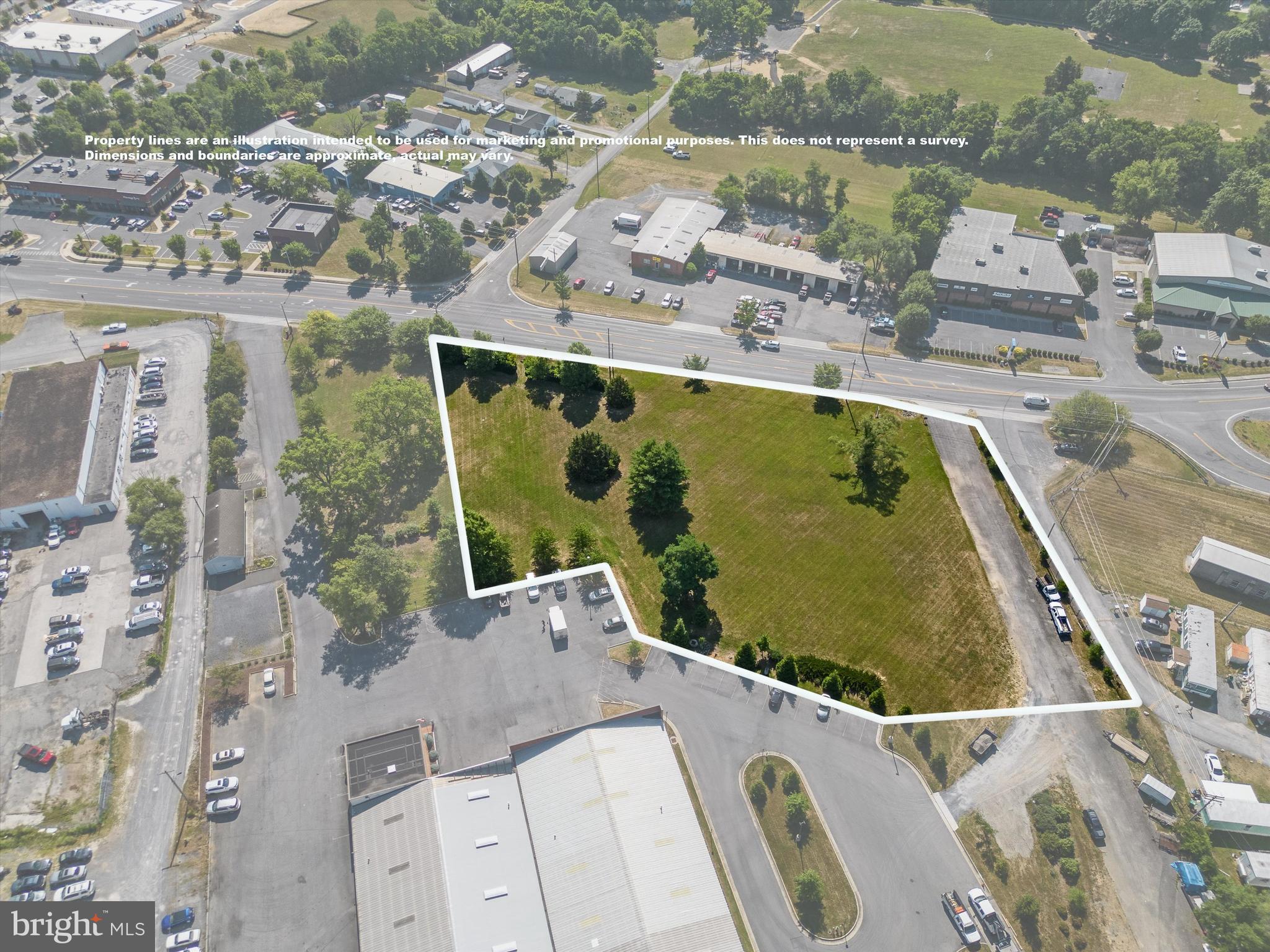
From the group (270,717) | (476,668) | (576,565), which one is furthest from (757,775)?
(270,717)

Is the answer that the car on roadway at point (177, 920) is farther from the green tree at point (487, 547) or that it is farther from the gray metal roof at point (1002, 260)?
the gray metal roof at point (1002, 260)

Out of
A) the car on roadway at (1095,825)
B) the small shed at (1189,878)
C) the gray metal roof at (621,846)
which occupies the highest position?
the gray metal roof at (621,846)

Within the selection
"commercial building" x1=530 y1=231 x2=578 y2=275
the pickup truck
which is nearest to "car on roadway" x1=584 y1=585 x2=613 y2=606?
the pickup truck

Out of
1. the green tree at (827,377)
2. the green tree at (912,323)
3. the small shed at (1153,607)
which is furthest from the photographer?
the green tree at (912,323)

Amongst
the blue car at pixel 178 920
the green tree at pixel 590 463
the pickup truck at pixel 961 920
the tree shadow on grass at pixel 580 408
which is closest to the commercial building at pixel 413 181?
the tree shadow on grass at pixel 580 408

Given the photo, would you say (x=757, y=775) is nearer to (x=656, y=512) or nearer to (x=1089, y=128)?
(x=656, y=512)

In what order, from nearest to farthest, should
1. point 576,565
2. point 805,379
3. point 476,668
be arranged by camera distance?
point 576,565
point 476,668
point 805,379
